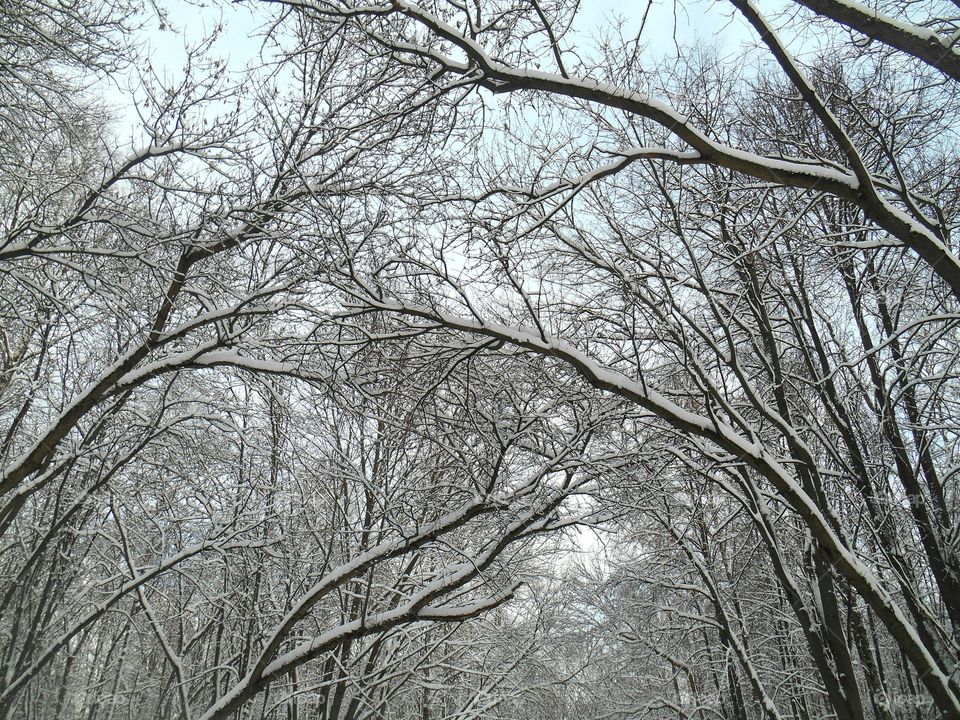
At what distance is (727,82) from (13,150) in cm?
615

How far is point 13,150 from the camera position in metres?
5.51

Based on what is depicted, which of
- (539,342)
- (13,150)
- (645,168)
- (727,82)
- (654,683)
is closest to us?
(539,342)

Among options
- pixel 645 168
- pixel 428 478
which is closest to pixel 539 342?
pixel 645 168

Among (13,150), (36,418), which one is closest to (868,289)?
(13,150)

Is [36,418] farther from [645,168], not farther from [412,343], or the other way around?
[645,168]

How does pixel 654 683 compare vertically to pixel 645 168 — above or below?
below

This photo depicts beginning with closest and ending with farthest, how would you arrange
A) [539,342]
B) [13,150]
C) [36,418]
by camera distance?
[539,342]
[13,150]
[36,418]

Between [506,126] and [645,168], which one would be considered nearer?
[506,126]

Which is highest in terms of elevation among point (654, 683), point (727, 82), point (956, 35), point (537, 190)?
point (727, 82)

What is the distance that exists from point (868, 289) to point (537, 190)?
15.6 feet

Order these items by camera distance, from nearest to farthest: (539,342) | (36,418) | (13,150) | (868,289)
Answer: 1. (539,342)
2. (13,150)
3. (868,289)
4. (36,418)

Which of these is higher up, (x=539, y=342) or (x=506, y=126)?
(x=506, y=126)

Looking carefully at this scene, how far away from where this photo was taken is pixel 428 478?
8.52 m

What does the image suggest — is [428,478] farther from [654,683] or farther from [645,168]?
[654,683]
